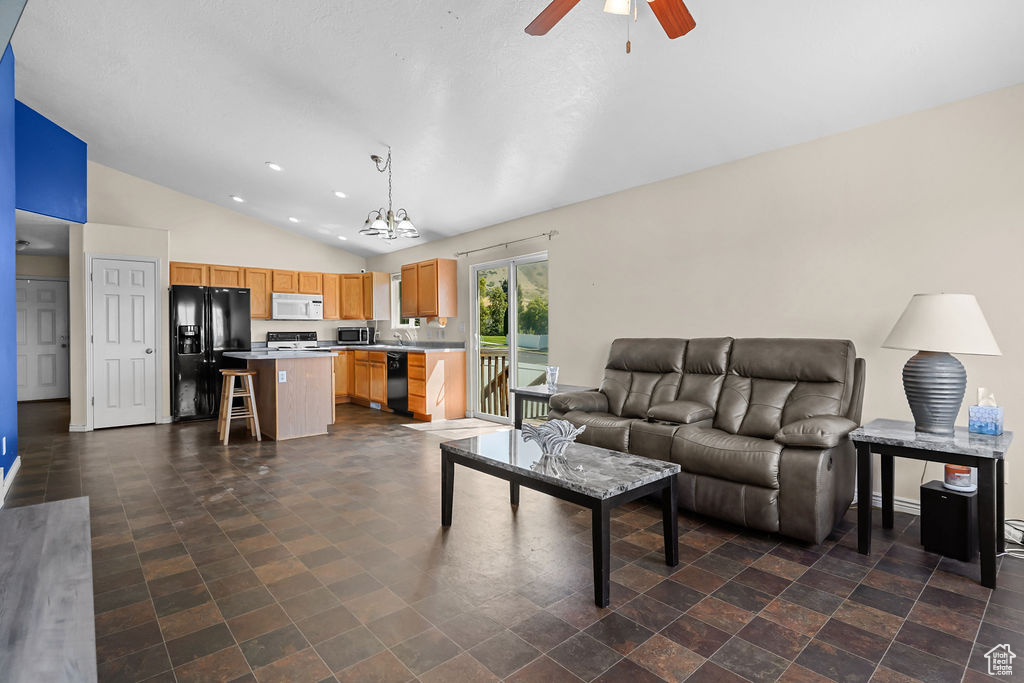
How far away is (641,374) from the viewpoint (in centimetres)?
410

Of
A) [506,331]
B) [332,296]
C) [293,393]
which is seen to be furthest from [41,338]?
[506,331]

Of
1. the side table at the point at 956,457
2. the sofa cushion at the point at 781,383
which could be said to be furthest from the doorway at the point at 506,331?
the side table at the point at 956,457

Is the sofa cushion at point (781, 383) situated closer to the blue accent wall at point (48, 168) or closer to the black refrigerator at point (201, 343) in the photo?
the black refrigerator at point (201, 343)

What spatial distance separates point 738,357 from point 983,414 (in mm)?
1308

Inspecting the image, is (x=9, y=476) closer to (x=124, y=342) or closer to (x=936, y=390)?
(x=124, y=342)


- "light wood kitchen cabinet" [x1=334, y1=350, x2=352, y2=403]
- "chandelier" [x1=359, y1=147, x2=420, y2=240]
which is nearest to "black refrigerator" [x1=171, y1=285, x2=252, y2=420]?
"light wood kitchen cabinet" [x1=334, y1=350, x2=352, y2=403]

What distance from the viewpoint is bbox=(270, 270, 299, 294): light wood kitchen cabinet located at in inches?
300

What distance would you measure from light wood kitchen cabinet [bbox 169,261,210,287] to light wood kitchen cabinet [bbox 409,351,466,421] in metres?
3.13

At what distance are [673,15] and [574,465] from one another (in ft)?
6.27

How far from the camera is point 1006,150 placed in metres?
2.71

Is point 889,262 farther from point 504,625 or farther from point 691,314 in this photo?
point 504,625

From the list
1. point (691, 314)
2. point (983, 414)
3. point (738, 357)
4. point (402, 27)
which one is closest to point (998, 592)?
point (983, 414)

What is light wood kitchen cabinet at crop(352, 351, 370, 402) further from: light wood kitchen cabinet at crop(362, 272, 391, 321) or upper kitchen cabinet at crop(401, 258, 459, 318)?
upper kitchen cabinet at crop(401, 258, 459, 318)

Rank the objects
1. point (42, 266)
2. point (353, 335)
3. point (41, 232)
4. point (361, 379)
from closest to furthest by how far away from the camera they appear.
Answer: point (41, 232) < point (361, 379) < point (42, 266) < point (353, 335)
